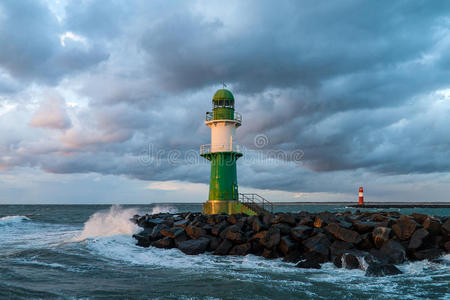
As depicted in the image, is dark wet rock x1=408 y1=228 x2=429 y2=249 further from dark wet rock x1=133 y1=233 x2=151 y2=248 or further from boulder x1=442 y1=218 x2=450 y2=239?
dark wet rock x1=133 y1=233 x2=151 y2=248

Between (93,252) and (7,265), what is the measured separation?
325 cm

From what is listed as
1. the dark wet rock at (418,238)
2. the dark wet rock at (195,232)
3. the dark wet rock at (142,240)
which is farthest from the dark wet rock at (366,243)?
the dark wet rock at (142,240)


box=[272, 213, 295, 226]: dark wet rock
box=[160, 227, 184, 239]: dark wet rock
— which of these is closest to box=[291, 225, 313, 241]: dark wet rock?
box=[272, 213, 295, 226]: dark wet rock

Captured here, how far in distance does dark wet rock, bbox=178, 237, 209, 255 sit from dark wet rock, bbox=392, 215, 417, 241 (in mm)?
7140

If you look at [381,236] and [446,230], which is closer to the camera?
[381,236]

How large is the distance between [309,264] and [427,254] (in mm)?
4029

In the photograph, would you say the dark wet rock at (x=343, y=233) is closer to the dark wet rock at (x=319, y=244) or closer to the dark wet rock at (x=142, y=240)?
the dark wet rock at (x=319, y=244)

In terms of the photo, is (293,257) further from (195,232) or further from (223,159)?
(223,159)

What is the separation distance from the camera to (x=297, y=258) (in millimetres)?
12734

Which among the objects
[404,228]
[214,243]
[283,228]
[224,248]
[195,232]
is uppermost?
[404,228]

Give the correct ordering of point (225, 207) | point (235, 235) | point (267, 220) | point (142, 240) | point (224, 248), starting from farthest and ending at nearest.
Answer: point (225, 207) < point (142, 240) < point (267, 220) < point (235, 235) < point (224, 248)

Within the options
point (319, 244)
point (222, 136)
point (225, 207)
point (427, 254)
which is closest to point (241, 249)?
point (319, 244)

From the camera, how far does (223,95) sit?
22391 mm

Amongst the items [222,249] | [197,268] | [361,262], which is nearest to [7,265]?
[197,268]
